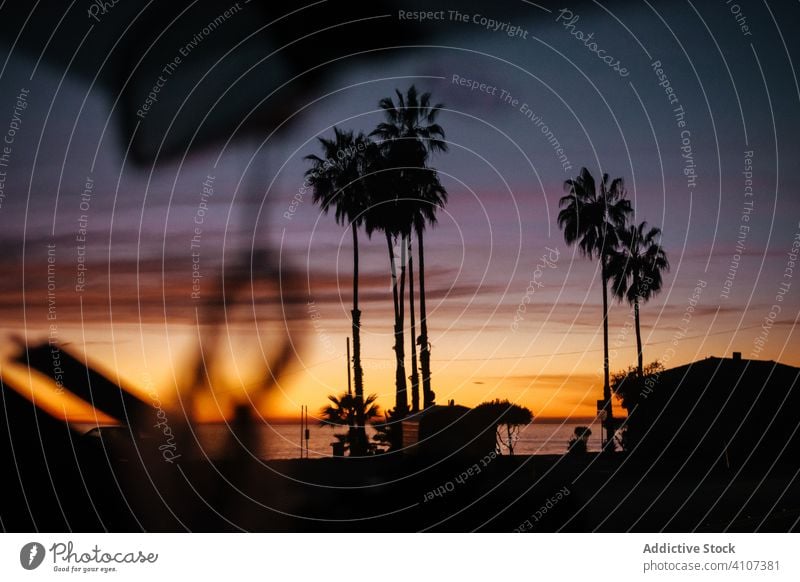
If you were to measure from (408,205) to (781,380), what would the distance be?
1747 cm

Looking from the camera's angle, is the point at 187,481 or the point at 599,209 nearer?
the point at 187,481

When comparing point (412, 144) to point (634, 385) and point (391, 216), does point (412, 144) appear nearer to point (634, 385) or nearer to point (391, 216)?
point (391, 216)

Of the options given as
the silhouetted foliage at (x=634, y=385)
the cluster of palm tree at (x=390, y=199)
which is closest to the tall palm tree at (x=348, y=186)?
the cluster of palm tree at (x=390, y=199)

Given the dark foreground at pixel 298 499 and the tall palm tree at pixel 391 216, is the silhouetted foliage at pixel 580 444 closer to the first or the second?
the dark foreground at pixel 298 499

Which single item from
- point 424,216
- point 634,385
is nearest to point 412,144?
point 424,216

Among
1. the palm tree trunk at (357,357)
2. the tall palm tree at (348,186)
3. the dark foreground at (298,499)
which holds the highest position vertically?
the tall palm tree at (348,186)

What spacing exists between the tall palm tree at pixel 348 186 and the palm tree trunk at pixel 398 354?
1079mm

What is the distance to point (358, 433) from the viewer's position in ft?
Result: 102

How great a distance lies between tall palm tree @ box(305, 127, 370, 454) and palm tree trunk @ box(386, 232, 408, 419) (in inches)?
42.5

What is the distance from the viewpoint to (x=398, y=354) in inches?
1219

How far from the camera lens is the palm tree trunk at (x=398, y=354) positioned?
1155 inches

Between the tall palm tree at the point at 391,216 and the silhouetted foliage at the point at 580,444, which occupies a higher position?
the tall palm tree at the point at 391,216

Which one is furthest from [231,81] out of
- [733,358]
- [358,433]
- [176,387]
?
[733,358]
